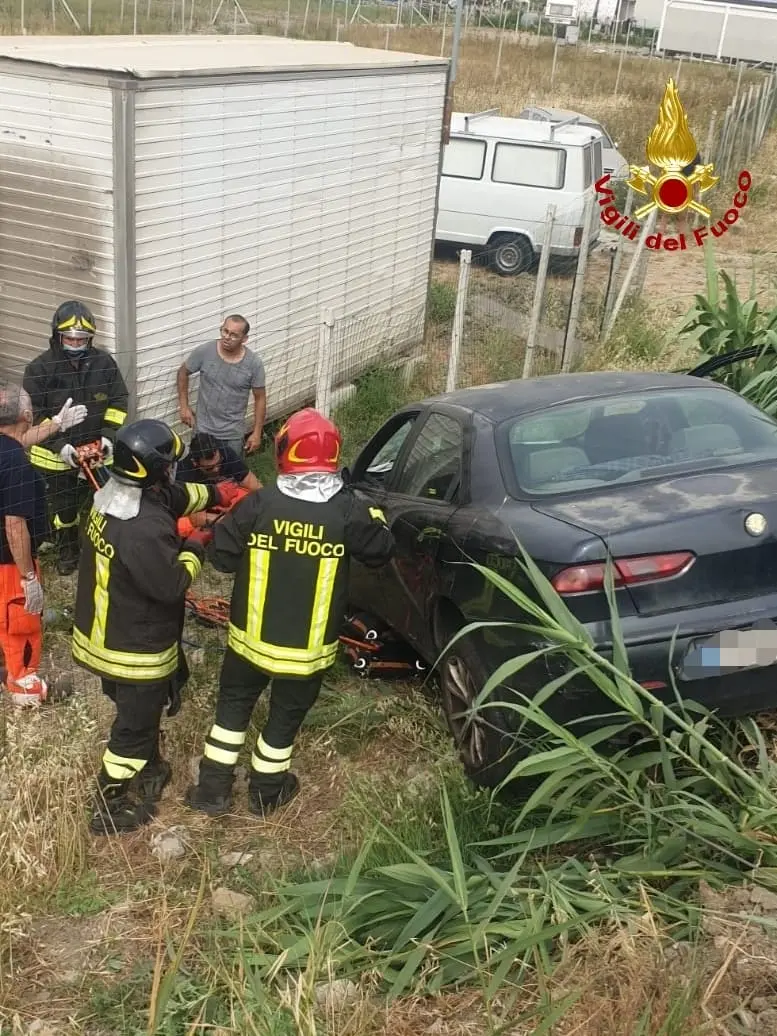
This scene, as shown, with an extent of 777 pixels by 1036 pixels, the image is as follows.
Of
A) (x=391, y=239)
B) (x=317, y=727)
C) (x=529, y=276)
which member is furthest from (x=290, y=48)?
(x=317, y=727)

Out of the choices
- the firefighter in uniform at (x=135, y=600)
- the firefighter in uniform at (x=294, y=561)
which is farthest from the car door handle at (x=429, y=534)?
the firefighter in uniform at (x=135, y=600)

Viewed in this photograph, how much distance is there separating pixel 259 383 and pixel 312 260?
2026mm

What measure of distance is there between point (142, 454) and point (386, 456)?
5.71 feet

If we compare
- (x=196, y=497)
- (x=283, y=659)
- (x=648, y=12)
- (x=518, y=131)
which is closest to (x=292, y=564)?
(x=283, y=659)

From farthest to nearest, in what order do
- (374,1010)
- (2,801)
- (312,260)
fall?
1. (312,260)
2. (2,801)
3. (374,1010)

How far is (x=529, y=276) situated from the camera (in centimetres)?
1391

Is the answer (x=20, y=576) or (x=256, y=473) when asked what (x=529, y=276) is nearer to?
(x=256, y=473)

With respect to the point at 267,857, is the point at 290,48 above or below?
above

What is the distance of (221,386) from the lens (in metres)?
6.79

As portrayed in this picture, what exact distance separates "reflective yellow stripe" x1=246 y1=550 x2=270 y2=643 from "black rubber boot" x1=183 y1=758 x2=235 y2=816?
550mm

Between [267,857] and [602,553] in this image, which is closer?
[602,553]

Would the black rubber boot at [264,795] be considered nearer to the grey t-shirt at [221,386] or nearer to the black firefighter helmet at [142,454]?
the black firefighter helmet at [142,454]

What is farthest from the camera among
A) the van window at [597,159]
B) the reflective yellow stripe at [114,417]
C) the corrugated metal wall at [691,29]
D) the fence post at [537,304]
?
the corrugated metal wall at [691,29]

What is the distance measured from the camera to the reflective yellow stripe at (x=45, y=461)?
20.3 feet
